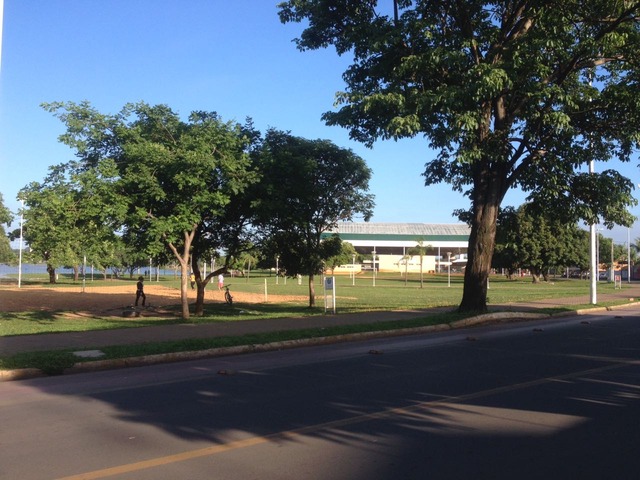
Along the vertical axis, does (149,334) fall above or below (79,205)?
below

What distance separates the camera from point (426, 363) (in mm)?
10664

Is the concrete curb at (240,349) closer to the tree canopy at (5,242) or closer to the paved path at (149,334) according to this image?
the paved path at (149,334)

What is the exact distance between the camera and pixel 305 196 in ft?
67.7

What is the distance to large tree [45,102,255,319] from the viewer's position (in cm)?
1730

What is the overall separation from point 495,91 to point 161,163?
9.80m

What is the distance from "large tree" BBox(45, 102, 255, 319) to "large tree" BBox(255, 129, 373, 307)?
1.19 metres

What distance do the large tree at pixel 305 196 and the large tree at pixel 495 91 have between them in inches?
127

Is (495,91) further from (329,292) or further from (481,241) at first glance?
(329,292)

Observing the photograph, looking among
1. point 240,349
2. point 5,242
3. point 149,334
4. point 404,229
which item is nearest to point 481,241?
point 240,349

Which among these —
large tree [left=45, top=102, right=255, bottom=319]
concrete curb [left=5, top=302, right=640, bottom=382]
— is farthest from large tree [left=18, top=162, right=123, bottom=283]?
concrete curb [left=5, top=302, right=640, bottom=382]

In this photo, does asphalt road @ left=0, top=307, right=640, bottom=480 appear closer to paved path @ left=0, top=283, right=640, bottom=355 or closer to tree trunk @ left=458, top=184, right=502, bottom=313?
paved path @ left=0, top=283, right=640, bottom=355

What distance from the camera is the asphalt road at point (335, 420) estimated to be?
5.06m

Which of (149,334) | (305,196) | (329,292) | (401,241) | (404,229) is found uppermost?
(404,229)

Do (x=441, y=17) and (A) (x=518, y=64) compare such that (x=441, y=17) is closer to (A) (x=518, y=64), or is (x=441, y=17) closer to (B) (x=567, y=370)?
(A) (x=518, y=64)
